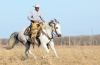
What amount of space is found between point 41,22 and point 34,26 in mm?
385

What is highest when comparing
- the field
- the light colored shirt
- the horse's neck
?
the light colored shirt

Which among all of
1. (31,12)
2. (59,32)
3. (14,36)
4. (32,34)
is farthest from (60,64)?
(14,36)

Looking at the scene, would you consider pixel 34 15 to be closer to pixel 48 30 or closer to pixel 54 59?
pixel 48 30

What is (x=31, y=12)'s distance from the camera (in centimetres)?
1035

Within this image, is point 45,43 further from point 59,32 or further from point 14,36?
point 14,36

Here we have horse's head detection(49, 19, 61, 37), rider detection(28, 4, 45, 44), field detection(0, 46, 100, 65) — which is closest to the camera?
field detection(0, 46, 100, 65)

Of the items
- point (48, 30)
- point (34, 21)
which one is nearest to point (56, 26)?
point (48, 30)

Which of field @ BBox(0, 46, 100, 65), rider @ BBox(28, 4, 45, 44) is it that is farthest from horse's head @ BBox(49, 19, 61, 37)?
field @ BBox(0, 46, 100, 65)

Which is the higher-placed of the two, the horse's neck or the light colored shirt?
the light colored shirt

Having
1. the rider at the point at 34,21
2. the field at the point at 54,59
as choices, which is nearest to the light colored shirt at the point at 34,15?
the rider at the point at 34,21

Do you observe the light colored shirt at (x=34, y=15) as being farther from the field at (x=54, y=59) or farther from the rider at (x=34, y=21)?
the field at (x=54, y=59)

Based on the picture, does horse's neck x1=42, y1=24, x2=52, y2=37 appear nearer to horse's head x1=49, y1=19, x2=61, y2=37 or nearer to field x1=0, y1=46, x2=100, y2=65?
horse's head x1=49, y1=19, x2=61, y2=37

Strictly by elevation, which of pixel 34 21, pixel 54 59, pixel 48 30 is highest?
pixel 34 21

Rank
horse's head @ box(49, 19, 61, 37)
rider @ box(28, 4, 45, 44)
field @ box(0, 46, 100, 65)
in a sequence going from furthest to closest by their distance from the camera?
rider @ box(28, 4, 45, 44) < horse's head @ box(49, 19, 61, 37) < field @ box(0, 46, 100, 65)
